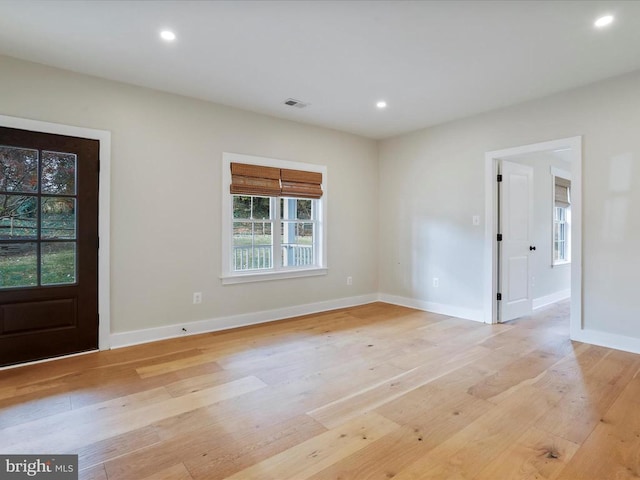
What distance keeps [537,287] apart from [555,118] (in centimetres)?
270

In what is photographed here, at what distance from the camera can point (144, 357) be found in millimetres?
3188

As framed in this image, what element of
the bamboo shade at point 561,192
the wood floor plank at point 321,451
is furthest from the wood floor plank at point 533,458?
the bamboo shade at point 561,192

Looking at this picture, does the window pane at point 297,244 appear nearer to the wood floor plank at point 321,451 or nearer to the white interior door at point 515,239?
the white interior door at point 515,239

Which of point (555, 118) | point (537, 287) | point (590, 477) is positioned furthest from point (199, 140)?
point (537, 287)

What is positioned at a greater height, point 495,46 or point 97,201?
point 495,46

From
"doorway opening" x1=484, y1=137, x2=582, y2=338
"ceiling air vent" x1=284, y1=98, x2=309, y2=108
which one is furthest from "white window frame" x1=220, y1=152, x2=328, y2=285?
"doorway opening" x1=484, y1=137, x2=582, y2=338

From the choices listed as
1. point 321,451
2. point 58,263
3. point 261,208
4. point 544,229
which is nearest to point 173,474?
point 321,451

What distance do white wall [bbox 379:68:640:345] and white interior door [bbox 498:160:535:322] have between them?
27cm

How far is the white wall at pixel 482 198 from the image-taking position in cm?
333

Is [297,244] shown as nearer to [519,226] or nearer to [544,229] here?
[519,226]

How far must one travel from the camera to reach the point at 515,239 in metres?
4.57

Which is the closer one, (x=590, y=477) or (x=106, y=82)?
(x=590, y=477)

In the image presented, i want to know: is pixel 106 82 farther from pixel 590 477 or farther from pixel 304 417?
pixel 590 477

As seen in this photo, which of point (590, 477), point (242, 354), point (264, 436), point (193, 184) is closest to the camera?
point (590, 477)
